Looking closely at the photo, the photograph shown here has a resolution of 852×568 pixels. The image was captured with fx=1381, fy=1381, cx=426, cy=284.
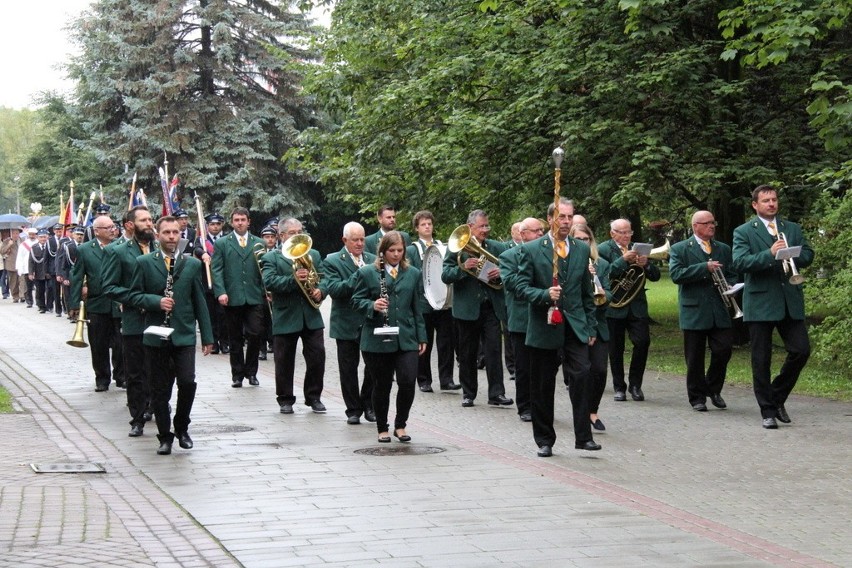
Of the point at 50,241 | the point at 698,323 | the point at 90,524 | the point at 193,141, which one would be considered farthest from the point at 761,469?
the point at 193,141

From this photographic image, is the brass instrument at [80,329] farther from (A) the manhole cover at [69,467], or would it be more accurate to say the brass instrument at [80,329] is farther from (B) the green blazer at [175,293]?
(A) the manhole cover at [69,467]

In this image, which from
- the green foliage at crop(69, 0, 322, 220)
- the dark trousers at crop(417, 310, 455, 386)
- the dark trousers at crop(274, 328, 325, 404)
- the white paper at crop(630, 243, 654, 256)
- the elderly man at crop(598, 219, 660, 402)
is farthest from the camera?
the green foliage at crop(69, 0, 322, 220)

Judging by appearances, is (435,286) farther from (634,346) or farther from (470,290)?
(634,346)

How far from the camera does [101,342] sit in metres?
16.0

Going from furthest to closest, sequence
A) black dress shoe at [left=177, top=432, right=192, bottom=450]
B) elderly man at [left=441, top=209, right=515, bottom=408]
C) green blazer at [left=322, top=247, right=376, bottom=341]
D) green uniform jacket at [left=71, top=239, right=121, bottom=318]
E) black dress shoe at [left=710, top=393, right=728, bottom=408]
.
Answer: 1. green uniform jacket at [left=71, top=239, right=121, bottom=318]
2. elderly man at [left=441, top=209, right=515, bottom=408]
3. black dress shoe at [left=710, top=393, right=728, bottom=408]
4. green blazer at [left=322, top=247, right=376, bottom=341]
5. black dress shoe at [left=177, top=432, right=192, bottom=450]

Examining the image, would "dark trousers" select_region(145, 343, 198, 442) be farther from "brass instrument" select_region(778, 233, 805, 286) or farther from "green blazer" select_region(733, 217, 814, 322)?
"brass instrument" select_region(778, 233, 805, 286)

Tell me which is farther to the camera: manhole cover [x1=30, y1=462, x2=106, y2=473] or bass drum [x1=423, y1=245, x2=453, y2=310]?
bass drum [x1=423, y1=245, x2=453, y2=310]

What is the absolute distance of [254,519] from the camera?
855 cm

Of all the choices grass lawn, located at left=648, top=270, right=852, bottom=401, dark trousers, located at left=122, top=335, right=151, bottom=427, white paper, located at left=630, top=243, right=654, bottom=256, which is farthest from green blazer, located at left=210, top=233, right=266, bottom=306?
grass lawn, located at left=648, top=270, right=852, bottom=401

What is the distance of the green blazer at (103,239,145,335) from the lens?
476 inches

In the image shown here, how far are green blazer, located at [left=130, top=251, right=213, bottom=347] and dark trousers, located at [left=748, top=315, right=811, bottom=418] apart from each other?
5028mm

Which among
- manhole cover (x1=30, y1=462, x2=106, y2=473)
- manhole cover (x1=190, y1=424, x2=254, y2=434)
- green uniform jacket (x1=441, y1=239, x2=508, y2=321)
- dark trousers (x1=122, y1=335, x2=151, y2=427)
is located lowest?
manhole cover (x1=30, y1=462, x2=106, y2=473)

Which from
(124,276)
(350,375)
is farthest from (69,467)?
(350,375)

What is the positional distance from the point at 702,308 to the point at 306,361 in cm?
406
